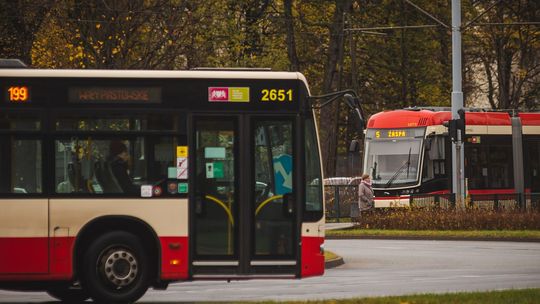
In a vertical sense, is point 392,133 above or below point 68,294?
above

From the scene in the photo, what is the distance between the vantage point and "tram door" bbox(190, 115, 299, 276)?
1605 cm

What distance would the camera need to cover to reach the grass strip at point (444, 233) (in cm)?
3325

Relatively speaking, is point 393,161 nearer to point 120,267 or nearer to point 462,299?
point 462,299

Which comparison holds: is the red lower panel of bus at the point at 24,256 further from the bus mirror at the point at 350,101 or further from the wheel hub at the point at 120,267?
the bus mirror at the point at 350,101

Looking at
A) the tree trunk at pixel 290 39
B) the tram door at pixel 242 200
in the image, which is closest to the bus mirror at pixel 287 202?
→ the tram door at pixel 242 200

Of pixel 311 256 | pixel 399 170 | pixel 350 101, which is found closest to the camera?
pixel 311 256

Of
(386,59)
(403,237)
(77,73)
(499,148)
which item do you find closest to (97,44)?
(403,237)

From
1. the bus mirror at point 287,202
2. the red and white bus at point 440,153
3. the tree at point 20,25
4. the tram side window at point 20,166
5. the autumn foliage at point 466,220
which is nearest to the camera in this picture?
the tram side window at point 20,166

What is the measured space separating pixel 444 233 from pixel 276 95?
730 inches

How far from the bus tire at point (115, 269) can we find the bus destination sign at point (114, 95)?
167cm

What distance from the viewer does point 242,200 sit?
1611cm

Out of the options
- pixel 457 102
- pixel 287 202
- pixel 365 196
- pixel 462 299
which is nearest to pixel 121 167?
pixel 287 202

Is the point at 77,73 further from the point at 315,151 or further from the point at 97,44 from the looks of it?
the point at 97,44

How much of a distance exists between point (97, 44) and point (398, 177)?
14.1 m
